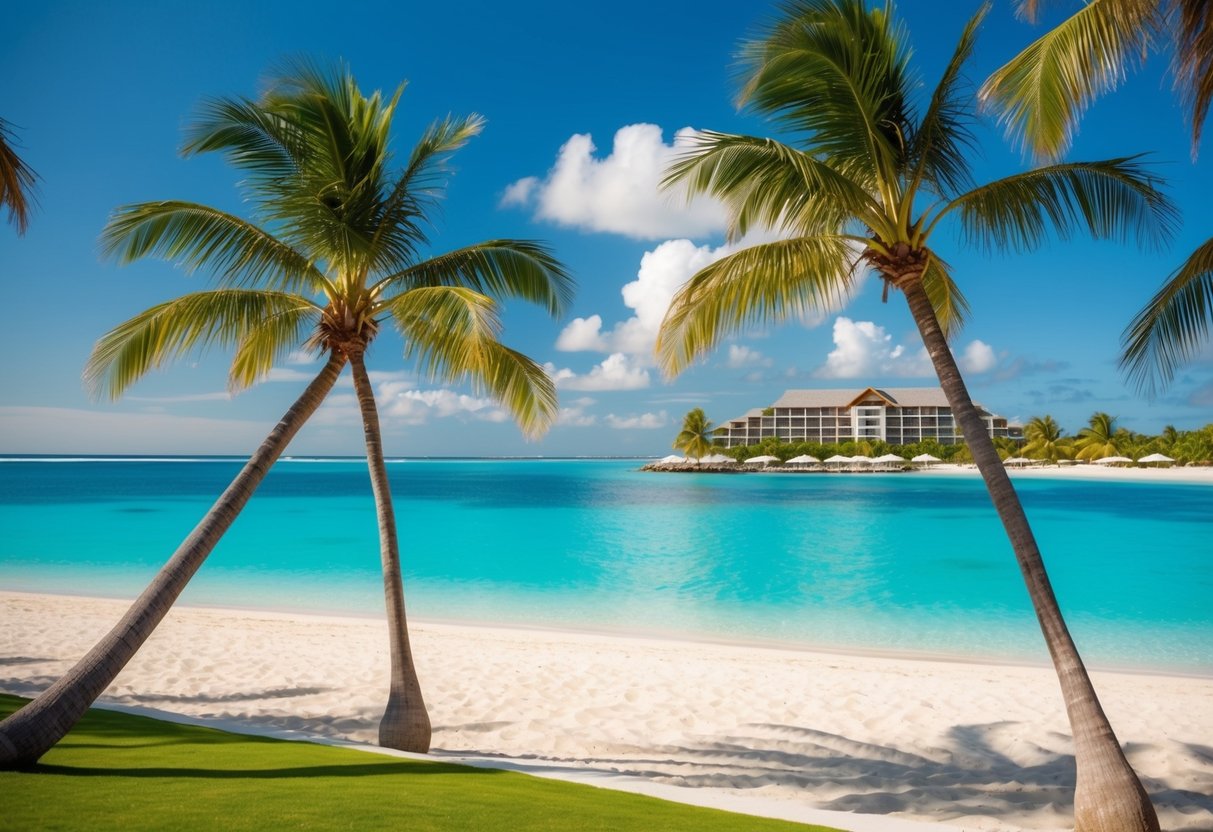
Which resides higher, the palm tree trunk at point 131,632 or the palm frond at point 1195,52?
the palm frond at point 1195,52

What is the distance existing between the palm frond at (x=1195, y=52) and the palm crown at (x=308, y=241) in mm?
4951

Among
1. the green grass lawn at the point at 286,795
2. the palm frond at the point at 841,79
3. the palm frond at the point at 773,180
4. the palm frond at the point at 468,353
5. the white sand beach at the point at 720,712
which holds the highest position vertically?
the palm frond at the point at 841,79

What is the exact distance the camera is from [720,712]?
26.8 ft

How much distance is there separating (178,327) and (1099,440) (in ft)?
321

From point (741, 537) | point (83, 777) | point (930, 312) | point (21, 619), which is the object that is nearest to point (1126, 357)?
point (930, 312)

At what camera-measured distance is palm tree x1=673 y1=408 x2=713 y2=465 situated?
306ft

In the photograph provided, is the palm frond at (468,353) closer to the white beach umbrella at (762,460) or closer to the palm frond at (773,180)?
the palm frond at (773,180)

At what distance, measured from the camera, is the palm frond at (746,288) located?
20.0ft

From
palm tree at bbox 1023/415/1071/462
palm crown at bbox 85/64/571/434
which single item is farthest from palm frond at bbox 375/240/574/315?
palm tree at bbox 1023/415/1071/462

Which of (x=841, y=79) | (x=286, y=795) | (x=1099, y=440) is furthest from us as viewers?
(x=1099, y=440)

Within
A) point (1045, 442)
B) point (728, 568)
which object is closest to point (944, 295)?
point (728, 568)

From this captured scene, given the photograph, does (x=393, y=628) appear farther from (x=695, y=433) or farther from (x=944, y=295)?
(x=695, y=433)

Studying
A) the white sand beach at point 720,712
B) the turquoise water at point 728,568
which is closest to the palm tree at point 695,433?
the turquoise water at point 728,568

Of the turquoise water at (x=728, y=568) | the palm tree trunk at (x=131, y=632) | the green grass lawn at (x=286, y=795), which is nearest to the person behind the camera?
the green grass lawn at (x=286, y=795)
